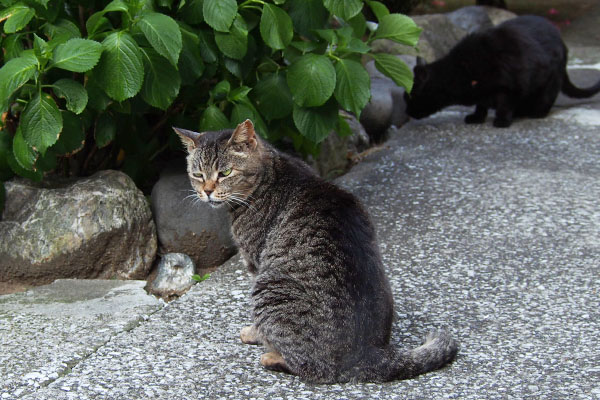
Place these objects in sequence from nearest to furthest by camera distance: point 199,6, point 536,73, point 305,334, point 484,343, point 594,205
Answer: point 305,334 → point 484,343 → point 199,6 → point 594,205 → point 536,73

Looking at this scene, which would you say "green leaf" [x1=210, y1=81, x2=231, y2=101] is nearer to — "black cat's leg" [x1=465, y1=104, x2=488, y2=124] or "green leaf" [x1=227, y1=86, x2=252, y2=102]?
"green leaf" [x1=227, y1=86, x2=252, y2=102]

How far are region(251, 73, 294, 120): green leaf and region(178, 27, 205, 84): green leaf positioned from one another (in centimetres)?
42

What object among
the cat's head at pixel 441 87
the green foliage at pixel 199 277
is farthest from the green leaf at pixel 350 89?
the cat's head at pixel 441 87

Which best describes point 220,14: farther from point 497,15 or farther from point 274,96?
point 497,15

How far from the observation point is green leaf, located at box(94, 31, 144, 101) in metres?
3.51

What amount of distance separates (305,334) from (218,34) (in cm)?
187

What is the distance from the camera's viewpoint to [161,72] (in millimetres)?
3736

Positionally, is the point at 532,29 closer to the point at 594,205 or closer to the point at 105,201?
the point at 594,205

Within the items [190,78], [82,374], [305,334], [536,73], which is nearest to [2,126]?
[190,78]

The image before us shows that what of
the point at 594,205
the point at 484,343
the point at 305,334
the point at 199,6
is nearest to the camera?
the point at 305,334

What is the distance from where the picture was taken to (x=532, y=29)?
704 centimetres

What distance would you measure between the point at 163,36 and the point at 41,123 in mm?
763

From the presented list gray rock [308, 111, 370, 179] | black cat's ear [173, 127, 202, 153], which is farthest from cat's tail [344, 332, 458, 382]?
gray rock [308, 111, 370, 179]

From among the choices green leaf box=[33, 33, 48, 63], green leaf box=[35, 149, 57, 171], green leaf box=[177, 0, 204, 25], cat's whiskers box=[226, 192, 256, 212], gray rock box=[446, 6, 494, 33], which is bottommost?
gray rock box=[446, 6, 494, 33]
